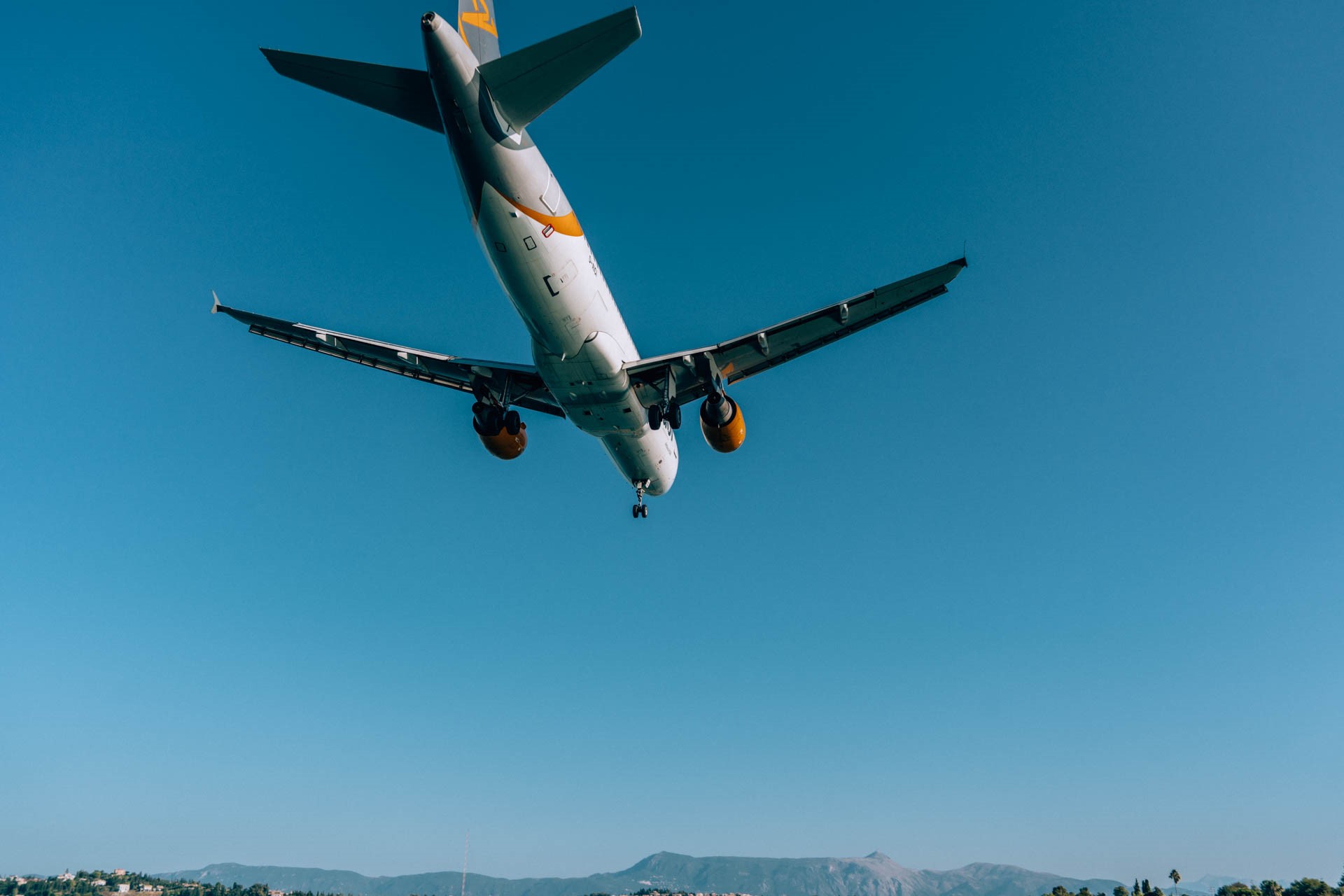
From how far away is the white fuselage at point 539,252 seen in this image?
17234mm

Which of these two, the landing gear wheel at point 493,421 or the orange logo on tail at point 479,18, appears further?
the landing gear wheel at point 493,421

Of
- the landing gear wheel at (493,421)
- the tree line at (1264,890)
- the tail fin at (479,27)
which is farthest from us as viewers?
the tree line at (1264,890)

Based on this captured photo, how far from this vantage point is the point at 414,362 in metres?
26.4

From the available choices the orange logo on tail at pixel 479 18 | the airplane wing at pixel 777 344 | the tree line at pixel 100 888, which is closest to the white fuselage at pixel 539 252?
the airplane wing at pixel 777 344

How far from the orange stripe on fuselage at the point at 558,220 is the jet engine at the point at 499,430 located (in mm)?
8657

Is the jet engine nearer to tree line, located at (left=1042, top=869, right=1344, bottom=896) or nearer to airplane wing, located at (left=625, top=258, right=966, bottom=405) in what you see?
airplane wing, located at (left=625, top=258, right=966, bottom=405)

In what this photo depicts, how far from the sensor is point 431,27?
53.7 feet

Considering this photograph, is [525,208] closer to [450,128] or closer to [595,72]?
[450,128]

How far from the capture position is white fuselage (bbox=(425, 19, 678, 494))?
17234 mm

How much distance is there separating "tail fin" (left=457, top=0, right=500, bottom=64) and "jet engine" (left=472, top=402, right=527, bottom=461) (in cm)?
1138

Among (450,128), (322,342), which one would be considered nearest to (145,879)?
(322,342)

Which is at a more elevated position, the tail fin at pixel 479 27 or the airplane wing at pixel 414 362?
the tail fin at pixel 479 27

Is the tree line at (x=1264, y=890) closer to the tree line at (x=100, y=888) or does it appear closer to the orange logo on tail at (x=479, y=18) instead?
the orange logo on tail at (x=479, y=18)

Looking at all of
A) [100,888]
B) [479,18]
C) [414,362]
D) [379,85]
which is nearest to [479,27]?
[479,18]
